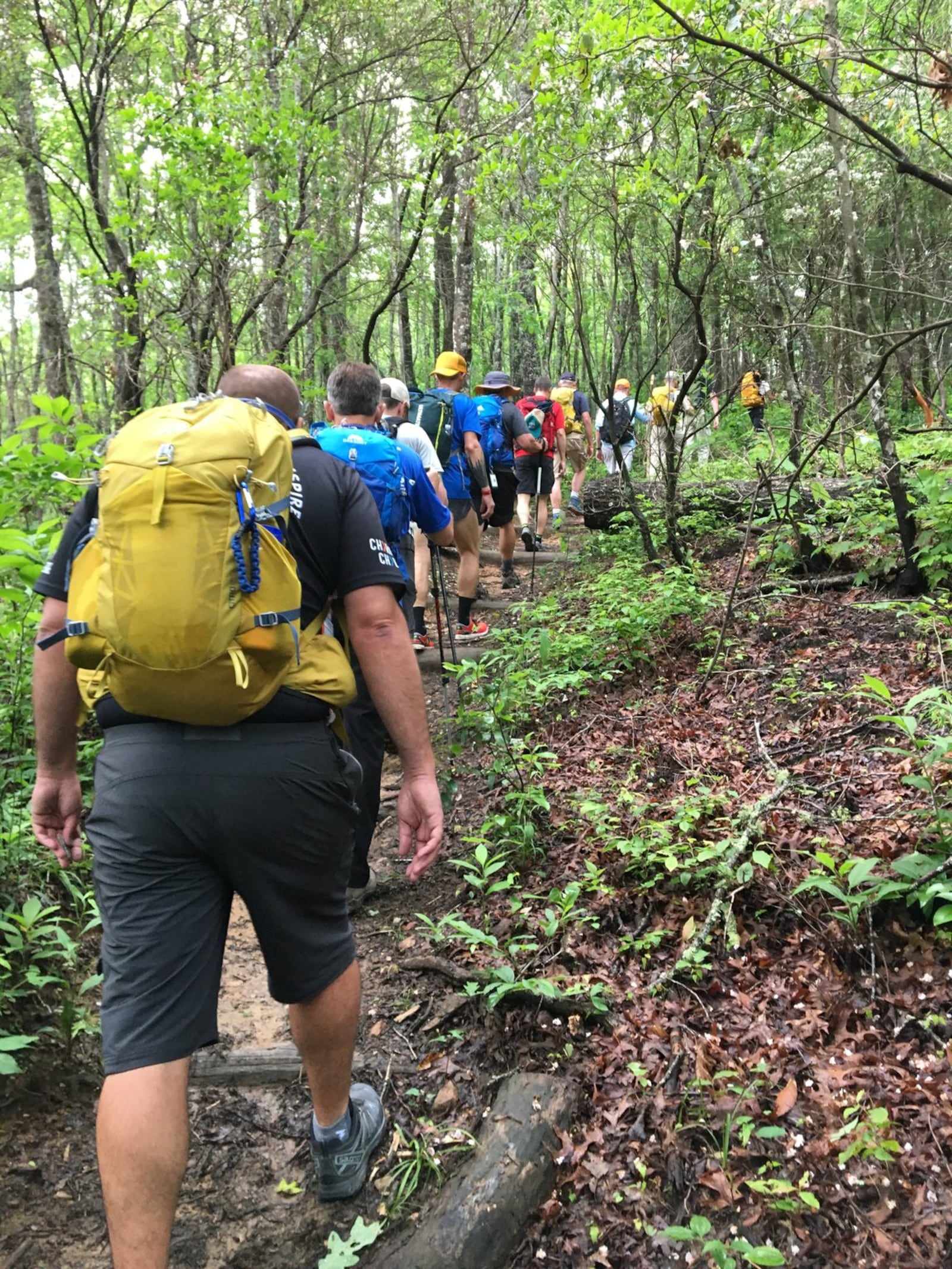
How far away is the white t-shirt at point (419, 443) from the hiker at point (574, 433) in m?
6.48

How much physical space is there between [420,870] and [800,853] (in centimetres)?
165

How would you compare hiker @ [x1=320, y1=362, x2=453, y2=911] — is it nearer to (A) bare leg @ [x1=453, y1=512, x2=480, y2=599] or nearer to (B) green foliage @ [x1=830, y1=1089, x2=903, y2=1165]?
(B) green foliage @ [x1=830, y1=1089, x2=903, y2=1165]

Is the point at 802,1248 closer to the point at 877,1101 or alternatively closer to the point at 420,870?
the point at 877,1101

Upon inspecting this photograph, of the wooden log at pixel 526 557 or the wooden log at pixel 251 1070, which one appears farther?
the wooden log at pixel 526 557

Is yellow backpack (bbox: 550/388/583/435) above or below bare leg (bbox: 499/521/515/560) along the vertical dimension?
above

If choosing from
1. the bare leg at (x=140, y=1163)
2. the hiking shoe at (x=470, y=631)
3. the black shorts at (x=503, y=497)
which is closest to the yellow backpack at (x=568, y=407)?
the black shorts at (x=503, y=497)

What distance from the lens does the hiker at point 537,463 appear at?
10.2 m

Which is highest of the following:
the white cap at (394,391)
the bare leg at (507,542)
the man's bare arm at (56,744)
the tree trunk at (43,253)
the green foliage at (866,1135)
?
the tree trunk at (43,253)

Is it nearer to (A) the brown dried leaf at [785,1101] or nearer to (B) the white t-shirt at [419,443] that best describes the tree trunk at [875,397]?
(B) the white t-shirt at [419,443]

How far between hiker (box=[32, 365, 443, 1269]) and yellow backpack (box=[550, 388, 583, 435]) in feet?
35.5

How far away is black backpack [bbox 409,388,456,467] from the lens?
6.40 meters

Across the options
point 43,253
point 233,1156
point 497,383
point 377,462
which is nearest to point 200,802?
point 233,1156

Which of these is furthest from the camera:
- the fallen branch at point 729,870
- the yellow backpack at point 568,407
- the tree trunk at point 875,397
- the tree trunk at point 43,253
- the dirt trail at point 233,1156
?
the yellow backpack at point 568,407

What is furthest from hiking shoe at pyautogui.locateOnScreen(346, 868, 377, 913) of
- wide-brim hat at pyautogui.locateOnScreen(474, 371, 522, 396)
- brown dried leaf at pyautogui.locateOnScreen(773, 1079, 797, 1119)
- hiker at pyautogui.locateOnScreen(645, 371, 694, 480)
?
wide-brim hat at pyautogui.locateOnScreen(474, 371, 522, 396)
